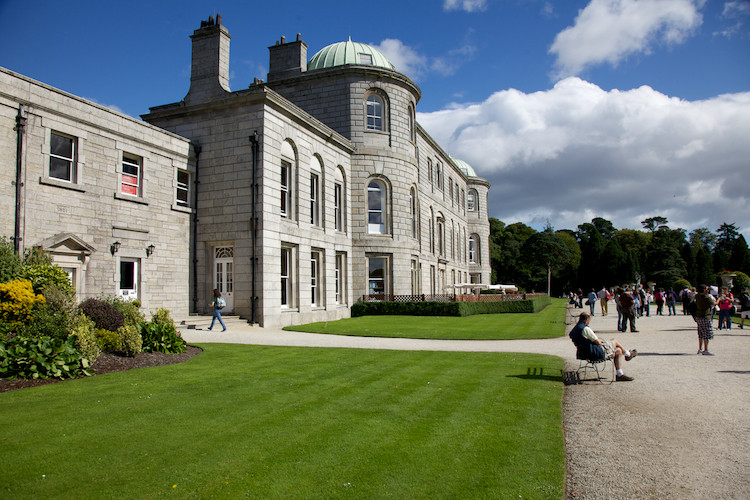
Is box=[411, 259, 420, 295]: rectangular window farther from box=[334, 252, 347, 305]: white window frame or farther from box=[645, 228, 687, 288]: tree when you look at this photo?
box=[645, 228, 687, 288]: tree

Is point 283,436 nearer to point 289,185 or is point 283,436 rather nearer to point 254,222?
point 254,222

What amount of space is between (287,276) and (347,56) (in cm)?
1553

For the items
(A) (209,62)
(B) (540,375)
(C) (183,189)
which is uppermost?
(A) (209,62)

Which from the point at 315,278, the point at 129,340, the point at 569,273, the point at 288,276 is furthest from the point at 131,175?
the point at 569,273

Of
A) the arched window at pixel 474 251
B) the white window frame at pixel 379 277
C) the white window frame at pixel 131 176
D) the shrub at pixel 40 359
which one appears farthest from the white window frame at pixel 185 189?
the arched window at pixel 474 251

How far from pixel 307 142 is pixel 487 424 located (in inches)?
781

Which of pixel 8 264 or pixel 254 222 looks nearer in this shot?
pixel 8 264

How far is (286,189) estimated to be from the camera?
2334cm

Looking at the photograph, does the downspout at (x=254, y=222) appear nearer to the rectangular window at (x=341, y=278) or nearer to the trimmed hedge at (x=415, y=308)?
the rectangular window at (x=341, y=278)

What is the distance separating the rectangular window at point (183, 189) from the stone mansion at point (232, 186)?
5 cm

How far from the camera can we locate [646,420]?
22.8 feet

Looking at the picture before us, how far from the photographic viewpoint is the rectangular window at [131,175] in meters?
18.4

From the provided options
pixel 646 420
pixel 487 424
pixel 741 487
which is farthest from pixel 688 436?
pixel 487 424

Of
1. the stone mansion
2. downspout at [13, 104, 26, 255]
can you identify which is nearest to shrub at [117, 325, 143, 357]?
downspout at [13, 104, 26, 255]
